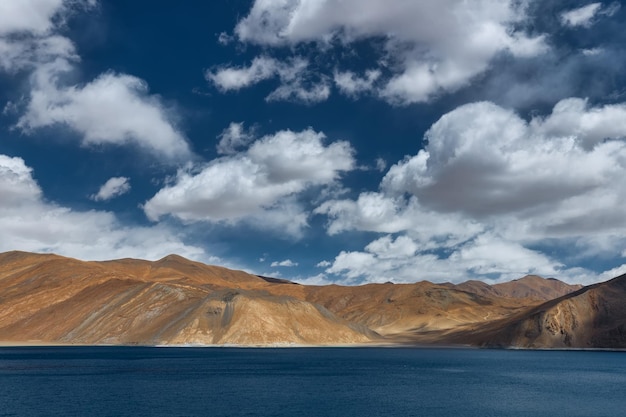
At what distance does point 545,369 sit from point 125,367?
84664 mm

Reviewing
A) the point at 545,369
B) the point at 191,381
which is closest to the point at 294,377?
the point at 191,381

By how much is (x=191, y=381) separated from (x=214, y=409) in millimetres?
30254

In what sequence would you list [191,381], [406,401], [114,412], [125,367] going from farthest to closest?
[125,367]
[191,381]
[406,401]
[114,412]

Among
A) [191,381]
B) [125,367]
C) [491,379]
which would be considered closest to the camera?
[191,381]

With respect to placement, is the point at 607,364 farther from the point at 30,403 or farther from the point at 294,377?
the point at 30,403

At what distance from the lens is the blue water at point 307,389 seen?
71.2 metres

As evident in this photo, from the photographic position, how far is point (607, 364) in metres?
141

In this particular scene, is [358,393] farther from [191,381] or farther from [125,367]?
[125,367]

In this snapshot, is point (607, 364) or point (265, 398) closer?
point (265, 398)

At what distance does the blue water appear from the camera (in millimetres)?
71250

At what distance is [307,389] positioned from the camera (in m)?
90.9

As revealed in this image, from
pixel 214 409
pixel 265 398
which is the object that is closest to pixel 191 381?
pixel 265 398

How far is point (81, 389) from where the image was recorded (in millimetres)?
88625

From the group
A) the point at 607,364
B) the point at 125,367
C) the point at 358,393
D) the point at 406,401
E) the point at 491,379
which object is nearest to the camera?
the point at 406,401
